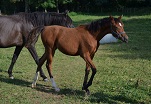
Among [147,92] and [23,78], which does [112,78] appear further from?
[23,78]

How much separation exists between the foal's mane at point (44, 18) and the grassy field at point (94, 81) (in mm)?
1630

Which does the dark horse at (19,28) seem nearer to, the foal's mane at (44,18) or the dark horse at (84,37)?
the foal's mane at (44,18)

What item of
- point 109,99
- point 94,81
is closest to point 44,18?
point 94,81

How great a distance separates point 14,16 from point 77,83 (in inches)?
105

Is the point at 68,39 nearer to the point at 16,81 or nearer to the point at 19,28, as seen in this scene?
the point at 19,28

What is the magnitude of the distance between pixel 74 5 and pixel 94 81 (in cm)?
4232

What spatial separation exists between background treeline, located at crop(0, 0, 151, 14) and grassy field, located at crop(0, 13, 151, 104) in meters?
33.1

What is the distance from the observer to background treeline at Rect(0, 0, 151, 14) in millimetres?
43562

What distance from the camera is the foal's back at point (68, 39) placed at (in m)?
5.97

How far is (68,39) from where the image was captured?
6098 millimetres

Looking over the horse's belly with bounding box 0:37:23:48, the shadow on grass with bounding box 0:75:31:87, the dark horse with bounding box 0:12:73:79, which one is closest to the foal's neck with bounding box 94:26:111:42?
the dark horse with bounding box 0:12:73:79

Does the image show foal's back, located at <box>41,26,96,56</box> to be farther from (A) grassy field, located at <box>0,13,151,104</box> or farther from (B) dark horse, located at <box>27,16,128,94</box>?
(A) grassy field, located at <box>0,13,151,104</box>


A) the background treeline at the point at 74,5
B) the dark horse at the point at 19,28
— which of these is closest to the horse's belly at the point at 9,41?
the dark horse at the point at 19,28

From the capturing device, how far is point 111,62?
970cm
